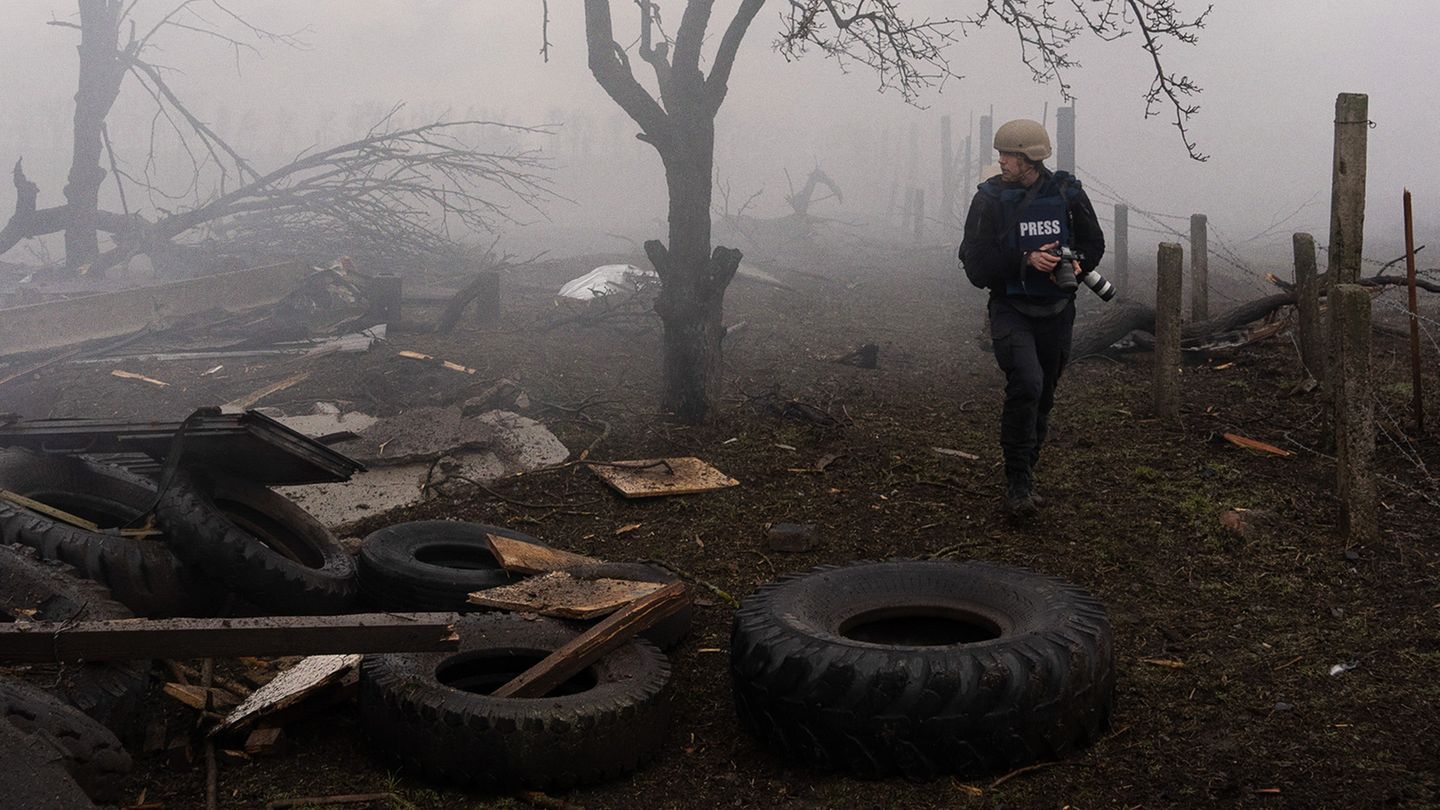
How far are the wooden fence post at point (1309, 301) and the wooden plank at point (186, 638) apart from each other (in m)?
6.04

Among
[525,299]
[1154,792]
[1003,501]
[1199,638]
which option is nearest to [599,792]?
[1154,792]

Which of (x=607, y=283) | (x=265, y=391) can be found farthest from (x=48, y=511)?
(x=607, y=283)

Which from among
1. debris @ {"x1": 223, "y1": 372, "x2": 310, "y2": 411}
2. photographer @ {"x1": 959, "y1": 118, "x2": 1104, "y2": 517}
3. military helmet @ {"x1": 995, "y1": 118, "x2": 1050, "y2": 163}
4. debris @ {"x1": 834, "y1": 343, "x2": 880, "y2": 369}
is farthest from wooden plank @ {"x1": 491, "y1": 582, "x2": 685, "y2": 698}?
debris @ {"x1": 834, "y1": 343, "x2": 880, "y2": 369}

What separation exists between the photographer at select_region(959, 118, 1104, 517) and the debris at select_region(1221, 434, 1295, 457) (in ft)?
6.33

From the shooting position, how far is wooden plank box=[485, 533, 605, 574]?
5227 mm

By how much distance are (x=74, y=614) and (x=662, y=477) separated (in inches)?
139

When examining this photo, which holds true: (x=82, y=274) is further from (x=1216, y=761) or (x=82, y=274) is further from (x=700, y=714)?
(x=1216, y=761)

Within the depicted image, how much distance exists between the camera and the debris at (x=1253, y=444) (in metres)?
6.92

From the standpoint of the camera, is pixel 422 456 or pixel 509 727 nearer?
pixel 509 727

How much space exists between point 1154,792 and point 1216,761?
0.29 meters

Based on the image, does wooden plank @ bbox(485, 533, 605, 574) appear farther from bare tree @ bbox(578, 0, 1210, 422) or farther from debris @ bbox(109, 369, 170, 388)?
debris @ bbox(109, 369, 170, 388)

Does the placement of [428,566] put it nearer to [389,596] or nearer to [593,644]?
[389,596]

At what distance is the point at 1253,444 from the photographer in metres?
7.07

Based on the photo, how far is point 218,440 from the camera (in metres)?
5.09
